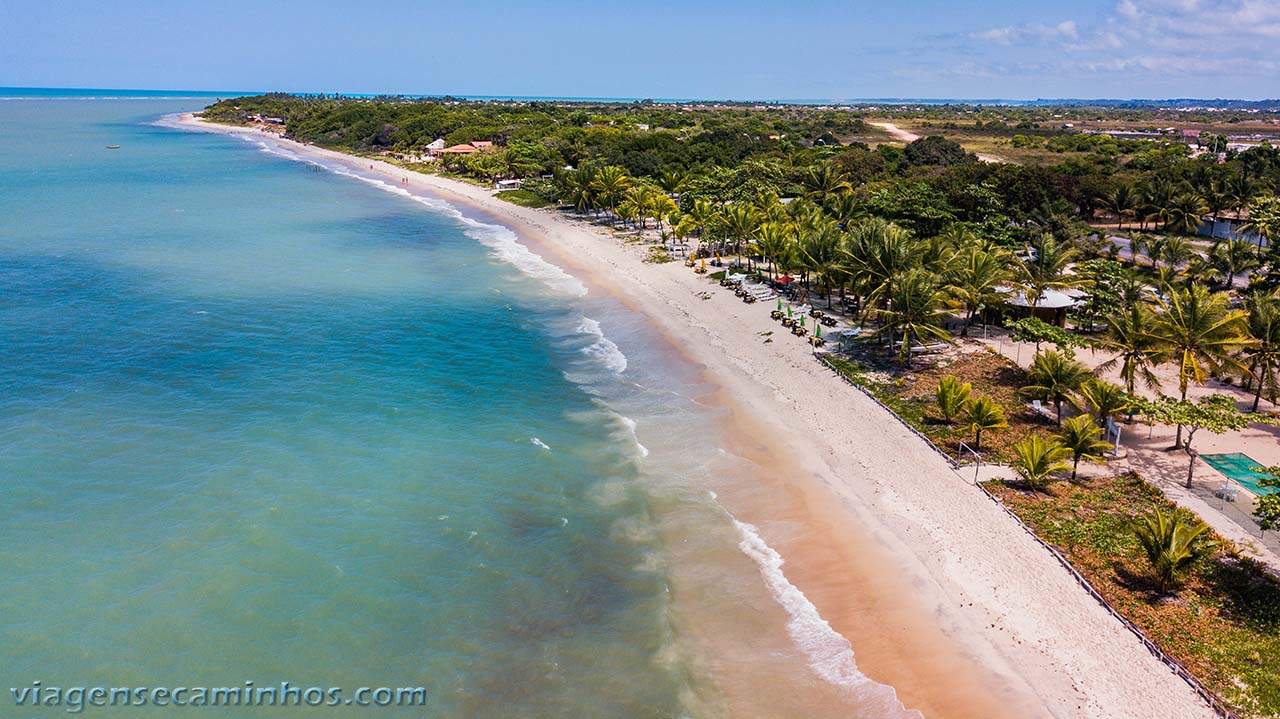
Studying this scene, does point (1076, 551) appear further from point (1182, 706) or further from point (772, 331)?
point (772, 331)

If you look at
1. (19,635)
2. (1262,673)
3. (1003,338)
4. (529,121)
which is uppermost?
(529,121)

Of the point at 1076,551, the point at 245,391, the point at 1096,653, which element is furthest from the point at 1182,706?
the point at 245,391

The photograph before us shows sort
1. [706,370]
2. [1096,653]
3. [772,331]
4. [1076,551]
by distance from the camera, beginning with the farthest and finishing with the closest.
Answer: [772,331] < [706,370] < [1076,551] < [1096,653]

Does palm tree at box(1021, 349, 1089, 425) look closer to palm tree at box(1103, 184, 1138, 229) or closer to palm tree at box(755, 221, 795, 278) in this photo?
palm tree at box(755, 221, 795, 278)

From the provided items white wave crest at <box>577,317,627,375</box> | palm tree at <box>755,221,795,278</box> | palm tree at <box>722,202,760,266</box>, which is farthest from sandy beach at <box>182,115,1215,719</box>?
palm tree at <box>722,202,760,266</box>

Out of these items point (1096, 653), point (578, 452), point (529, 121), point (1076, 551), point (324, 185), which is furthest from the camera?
point (529, 121)

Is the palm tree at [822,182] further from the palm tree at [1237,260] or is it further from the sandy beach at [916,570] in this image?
the sandy beach at [916,570]

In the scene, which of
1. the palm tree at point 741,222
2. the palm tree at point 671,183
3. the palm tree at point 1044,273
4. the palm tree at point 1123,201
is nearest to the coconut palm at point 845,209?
the palm tree at point 741,222

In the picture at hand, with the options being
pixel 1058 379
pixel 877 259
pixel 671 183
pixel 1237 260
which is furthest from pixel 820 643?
pixel 671 183
